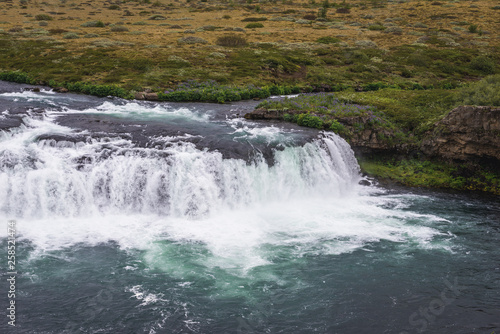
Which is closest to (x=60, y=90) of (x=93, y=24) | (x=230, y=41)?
(x=230, y=41)

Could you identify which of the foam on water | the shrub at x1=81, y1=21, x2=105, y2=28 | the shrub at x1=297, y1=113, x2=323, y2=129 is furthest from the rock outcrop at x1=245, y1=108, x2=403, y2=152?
the shrub at x1=81, y1=21, x2=105, y2=28

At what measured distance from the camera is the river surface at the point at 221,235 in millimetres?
15719

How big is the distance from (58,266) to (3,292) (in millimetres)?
2318

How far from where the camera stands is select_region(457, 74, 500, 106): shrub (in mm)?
29812

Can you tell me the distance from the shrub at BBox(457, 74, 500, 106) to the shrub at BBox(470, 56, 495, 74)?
2559cm

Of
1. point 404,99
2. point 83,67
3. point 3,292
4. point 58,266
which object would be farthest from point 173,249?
point 83,67

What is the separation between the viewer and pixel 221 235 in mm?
21547

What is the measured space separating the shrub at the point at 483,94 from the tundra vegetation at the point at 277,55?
0.33ft

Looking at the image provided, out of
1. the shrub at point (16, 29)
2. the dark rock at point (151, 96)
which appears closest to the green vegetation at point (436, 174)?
the dark rock at point (151, 96)

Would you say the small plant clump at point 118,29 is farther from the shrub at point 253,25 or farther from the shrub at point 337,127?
the shrub at point 337,127

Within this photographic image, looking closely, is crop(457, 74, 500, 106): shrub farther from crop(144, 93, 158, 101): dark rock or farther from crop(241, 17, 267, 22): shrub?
crop(241, 17, 267, 22): shrub

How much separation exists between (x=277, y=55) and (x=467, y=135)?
34.1 m

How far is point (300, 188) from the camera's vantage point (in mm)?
26844

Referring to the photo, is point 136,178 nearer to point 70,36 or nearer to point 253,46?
point 253,46
